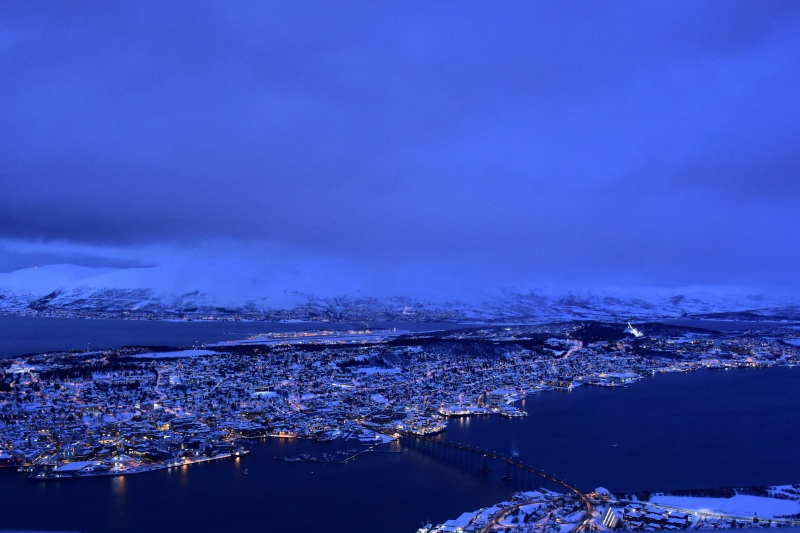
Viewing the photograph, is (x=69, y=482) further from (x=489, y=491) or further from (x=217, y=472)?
(x=489, y=491)

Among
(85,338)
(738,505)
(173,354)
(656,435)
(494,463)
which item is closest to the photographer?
(738,505)

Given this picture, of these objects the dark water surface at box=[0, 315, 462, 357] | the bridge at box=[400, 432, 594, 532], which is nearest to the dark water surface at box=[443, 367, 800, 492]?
the bridge at box=[400, 432, 594, 532]

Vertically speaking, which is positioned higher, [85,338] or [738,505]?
[85,338]

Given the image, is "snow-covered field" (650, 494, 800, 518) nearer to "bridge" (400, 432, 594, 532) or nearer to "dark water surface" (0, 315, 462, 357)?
"bridge" (400, 432, 594, 532)

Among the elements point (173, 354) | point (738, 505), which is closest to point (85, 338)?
point (173, 354)

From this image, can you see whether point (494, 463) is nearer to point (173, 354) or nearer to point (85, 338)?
Result: point (173, 354)

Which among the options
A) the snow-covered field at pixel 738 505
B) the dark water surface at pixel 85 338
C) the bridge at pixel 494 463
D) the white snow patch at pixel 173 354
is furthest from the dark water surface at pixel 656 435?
the dark water surface at pixel 85 338

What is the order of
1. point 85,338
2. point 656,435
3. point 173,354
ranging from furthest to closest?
1. point 85,338
2. point 173,354
3. point 656,435

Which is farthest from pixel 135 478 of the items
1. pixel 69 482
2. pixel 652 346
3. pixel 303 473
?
pixel 652 346

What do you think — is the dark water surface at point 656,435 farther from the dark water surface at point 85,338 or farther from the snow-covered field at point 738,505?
the dark water surface at point 85,338

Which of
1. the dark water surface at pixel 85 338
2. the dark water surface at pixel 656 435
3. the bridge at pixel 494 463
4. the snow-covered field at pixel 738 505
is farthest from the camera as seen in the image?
the dark water surface at pixel 85 338
